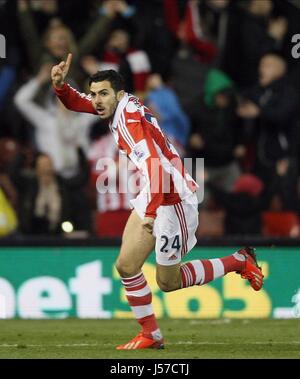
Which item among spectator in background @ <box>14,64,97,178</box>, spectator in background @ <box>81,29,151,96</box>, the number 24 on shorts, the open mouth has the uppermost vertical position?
spectator in background @ <box>81,29,151,96</box>

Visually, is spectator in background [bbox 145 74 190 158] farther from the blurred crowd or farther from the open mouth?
the open mouth

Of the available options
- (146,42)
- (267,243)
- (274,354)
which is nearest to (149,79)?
(146,42)

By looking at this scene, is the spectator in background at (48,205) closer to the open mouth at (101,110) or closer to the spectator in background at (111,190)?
the spectator in background at (111,190)

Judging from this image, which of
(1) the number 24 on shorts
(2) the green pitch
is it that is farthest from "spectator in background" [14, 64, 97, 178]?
(1) the number 24 on shorts

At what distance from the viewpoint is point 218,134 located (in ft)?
47.6

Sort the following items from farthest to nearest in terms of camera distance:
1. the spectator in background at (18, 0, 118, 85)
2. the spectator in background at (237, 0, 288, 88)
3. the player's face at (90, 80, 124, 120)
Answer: the spectator in background at (237, 0, 288, 88) → the spectator in background at (18, 0, 118, 85) → the player's face at (90, 80, 124, 120)

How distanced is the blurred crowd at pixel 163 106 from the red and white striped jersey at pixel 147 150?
4.25 meters

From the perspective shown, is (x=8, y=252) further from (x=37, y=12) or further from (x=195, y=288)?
(x=37, y=12)

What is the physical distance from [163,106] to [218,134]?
2.55 feet

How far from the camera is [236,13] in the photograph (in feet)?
49.5

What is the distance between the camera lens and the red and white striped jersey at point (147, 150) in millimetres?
8852

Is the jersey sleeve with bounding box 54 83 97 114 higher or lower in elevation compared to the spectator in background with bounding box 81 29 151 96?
lower

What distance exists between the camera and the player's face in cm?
926

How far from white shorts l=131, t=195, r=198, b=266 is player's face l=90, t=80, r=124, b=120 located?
725 mm
